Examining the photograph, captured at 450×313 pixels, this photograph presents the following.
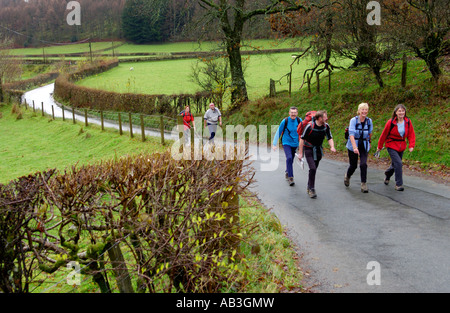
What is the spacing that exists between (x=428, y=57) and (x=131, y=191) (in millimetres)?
14938

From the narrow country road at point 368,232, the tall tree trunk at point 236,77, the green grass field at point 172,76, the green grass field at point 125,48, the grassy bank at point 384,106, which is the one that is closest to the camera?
the narrow country road at point 368,232

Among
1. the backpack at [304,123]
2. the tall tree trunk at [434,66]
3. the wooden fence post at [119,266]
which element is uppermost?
the tall tree trunk at [434,66]

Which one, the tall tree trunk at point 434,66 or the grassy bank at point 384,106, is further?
the tall tree trunk at point 434,66

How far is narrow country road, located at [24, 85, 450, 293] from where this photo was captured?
18.0ft

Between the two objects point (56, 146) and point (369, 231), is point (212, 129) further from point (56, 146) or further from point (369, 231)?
point (56, 146)

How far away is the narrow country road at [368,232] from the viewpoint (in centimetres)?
549

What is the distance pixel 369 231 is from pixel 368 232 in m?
0.06

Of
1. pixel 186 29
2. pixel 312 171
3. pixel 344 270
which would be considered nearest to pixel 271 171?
pixel 312 171

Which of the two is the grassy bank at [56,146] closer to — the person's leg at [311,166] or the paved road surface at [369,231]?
the person's leg at [311,166]

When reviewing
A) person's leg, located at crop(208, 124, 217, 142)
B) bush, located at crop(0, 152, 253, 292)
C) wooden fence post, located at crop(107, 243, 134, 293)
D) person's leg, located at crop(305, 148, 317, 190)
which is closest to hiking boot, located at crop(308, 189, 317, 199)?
person's leg, located at crop(305, 148, 317, 190)

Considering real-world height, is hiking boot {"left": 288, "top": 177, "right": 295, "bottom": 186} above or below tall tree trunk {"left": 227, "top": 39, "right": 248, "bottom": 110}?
below

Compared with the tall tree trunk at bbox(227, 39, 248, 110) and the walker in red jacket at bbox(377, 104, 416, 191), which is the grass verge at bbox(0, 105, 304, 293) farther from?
the tall tree trunk at bbox(227, 39, 248, 110)

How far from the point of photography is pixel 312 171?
31.6 ft

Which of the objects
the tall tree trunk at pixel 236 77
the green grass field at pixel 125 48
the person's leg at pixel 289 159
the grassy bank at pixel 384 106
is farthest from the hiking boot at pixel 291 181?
the green grass field at pixel 125 48
